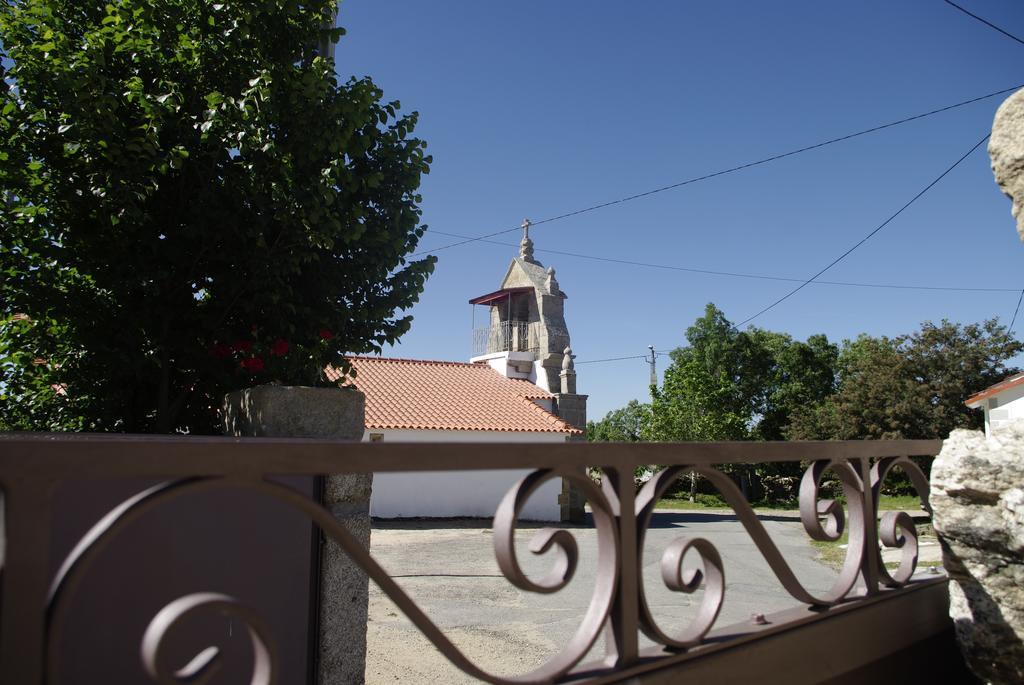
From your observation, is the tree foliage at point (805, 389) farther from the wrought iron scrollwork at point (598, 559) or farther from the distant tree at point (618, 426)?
the wrought iron scrollwork at point (598, 559)

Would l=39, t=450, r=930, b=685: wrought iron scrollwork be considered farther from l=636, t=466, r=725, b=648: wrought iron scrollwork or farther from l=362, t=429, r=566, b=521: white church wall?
l=362, t=429, r=566, b=521: white church wall

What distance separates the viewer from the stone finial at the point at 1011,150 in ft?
7.08

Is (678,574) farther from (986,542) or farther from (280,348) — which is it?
(280,348)

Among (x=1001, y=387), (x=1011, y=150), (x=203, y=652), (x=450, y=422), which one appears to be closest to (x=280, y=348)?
(x=203, y=652)

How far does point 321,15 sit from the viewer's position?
179 inches

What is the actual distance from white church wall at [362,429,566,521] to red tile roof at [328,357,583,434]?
272mm

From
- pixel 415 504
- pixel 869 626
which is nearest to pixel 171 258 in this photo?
pixel 869 626

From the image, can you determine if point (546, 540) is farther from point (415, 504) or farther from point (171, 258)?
point (415, 504)

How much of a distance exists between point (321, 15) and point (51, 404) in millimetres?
2946

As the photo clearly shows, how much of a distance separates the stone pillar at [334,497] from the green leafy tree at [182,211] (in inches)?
39.5

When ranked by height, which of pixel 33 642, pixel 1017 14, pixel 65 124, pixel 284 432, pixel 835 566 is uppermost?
pixel 1017 14

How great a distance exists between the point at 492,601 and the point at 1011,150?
6.93 meters

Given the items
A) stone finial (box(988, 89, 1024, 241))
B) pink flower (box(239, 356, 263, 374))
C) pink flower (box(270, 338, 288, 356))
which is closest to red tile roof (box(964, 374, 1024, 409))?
stone finial (box(988, 89, 1024, 241))

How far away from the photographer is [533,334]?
945 inches
